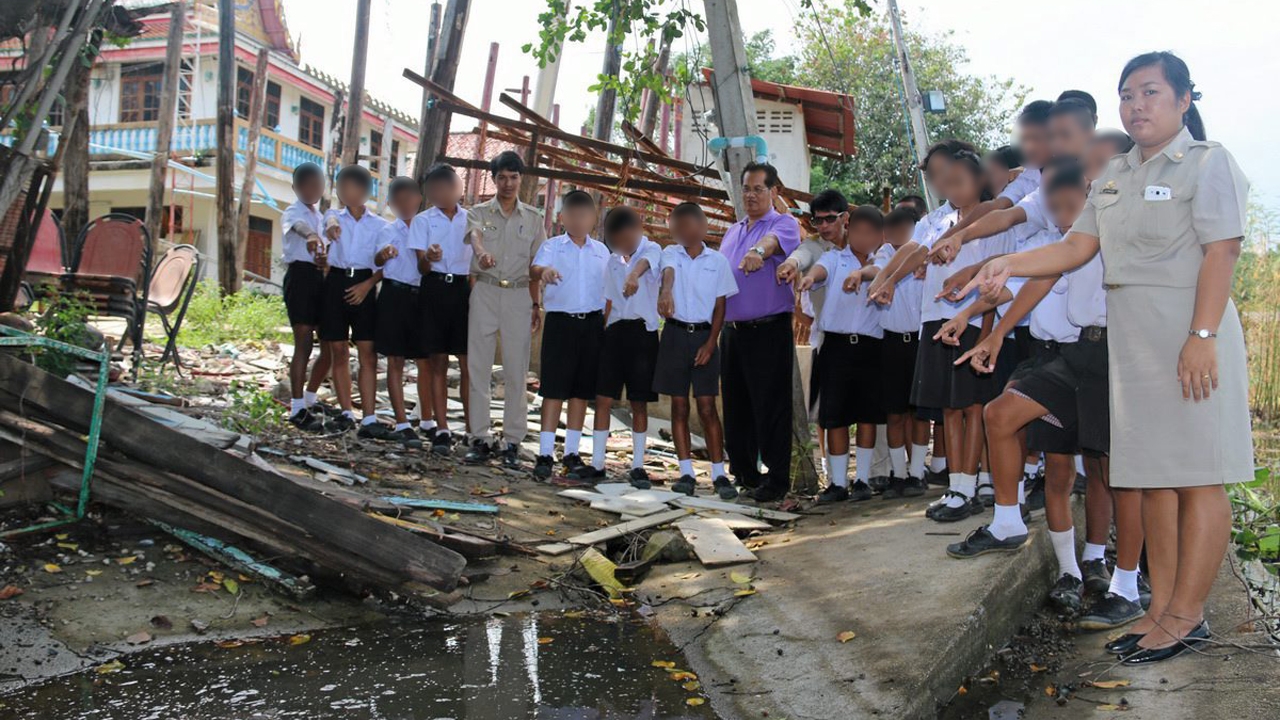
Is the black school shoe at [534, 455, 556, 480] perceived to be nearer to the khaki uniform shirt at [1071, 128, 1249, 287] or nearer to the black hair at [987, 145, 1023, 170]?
the black hair at [987, 145, 1023, 170]

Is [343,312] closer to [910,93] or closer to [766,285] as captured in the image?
[766,285]

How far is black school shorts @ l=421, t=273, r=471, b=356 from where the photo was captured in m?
7.28

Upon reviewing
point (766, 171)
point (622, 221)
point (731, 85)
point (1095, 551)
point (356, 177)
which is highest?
point (731, 85)

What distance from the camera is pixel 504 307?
23.9ft

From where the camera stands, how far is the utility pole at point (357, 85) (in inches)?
582

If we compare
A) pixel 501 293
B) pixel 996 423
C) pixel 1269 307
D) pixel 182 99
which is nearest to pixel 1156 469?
pixel 996 423

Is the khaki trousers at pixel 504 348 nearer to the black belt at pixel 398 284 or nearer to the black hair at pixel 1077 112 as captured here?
the black belt at pixel 398 284

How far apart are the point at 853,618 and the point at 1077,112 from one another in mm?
2506

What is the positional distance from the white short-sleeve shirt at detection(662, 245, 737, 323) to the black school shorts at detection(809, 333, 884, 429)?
2.58 feet

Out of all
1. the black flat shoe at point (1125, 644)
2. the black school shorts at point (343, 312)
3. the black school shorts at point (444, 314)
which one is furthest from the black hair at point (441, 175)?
the black flat shoe at point (1125, 644)

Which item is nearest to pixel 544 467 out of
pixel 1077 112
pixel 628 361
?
pixel 628 361

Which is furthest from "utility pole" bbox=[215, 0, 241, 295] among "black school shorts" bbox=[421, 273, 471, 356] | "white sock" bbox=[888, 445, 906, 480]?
"white sock" bbox=[888, 445, 906, 480]

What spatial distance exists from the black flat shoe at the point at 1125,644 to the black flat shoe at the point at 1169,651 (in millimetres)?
55

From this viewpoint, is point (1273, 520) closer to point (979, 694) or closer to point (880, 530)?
point (880, 530)
